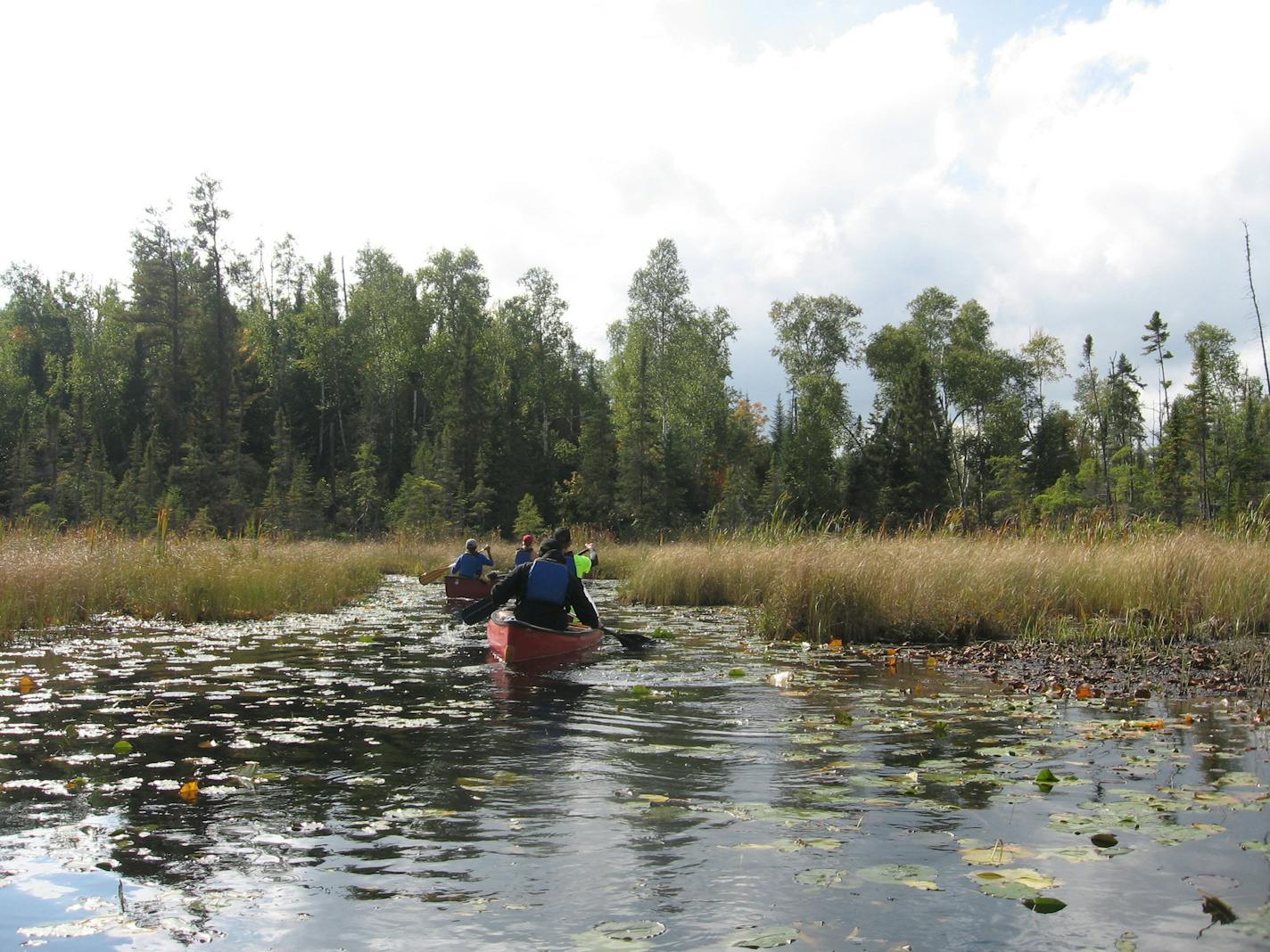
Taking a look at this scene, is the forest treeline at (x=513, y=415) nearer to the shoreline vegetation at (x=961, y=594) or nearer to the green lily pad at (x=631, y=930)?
the shoreline vegetation at (x=961, y=594)

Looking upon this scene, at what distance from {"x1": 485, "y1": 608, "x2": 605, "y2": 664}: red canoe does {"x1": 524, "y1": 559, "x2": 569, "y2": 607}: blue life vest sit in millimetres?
390

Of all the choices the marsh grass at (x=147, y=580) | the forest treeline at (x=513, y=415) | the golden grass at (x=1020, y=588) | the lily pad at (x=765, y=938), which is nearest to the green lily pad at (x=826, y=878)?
the lily pad at (x=765, y=938)

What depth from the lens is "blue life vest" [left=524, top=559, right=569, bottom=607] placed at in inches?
469

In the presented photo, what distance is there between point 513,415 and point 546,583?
50281mm

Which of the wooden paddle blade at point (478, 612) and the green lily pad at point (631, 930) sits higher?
the wooden paddle blade at point (478, 612)

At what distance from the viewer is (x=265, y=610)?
16531 mm

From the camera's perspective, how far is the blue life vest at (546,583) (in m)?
11.9

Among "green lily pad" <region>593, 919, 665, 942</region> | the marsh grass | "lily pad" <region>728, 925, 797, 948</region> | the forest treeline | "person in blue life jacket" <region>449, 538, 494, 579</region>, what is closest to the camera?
"lily pad" <region>728, 925, 797, 948</region>

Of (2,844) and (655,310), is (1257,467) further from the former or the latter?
(2,844)

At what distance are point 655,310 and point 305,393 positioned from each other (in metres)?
27.0

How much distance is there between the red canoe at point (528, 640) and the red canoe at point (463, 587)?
25.2 ft

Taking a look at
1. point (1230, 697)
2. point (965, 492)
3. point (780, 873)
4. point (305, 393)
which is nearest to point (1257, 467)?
point (965, 492)

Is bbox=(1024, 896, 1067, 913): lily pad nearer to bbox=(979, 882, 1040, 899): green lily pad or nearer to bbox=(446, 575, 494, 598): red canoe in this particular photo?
bbox=(979, 882, 1040, 899): green lily pad

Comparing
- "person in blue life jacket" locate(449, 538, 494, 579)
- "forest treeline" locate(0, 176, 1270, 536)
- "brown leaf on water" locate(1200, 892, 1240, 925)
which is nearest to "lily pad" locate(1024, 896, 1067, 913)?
"brown leaf on water" locate(1200, 892, 1240, 925)
